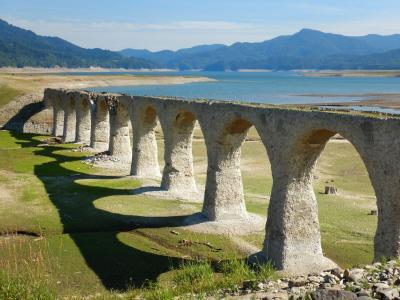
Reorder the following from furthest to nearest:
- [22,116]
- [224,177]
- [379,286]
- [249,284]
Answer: [22,116], [224,177], [249,284], [379,286]

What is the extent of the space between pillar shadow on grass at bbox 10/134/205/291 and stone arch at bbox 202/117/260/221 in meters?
2.27

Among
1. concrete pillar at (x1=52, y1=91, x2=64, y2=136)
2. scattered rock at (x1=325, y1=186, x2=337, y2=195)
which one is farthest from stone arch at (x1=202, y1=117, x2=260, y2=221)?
concrete pillar at (x1=52, y1=91, x2=64, y2=136)

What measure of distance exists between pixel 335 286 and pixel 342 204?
2094cm

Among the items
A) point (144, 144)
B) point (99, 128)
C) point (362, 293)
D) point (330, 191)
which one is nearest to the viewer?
point (362, 293)

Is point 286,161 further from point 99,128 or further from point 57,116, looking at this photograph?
point 57,116

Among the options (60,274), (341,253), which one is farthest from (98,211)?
(341,253)

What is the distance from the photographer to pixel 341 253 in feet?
77.4

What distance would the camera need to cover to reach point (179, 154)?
34.5m

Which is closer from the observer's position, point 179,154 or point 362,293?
point 362,293

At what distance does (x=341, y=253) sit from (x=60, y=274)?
12.8 metres

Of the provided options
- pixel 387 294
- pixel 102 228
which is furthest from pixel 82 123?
pixel 387 294

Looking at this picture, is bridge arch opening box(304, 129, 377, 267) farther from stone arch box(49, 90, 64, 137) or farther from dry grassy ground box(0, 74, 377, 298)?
stone arch box(49, 90, 64, 137)

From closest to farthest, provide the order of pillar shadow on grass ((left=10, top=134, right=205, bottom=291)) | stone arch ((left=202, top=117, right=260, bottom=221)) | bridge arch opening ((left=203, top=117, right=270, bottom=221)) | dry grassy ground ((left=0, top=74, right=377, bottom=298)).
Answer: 1. dry grassy ground ((left=0, top=74, right=377, bottom=298))
2. pillar shadow on grass ((left=10, top=134, right=205, bottom=291))
3. bridge arch opening ((left=203, top=117, right=270, bottom=221))
4. stone arch ((left=202, top=117, right=260, bottom=221))

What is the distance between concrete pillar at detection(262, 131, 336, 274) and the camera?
70.4ft
